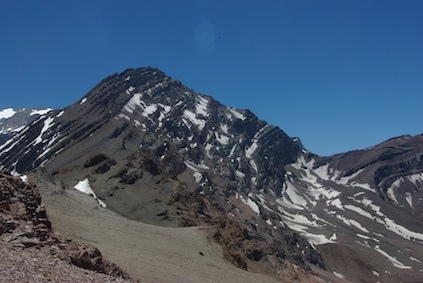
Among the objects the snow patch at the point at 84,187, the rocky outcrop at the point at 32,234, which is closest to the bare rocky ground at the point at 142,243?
the rocky outcrop at the point at 32,234

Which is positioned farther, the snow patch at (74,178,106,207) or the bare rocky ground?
the snow patch at (74,178,106,207)

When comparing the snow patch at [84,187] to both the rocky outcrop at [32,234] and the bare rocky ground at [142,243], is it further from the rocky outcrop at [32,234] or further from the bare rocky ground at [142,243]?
the rocky outcrop at [32,234]

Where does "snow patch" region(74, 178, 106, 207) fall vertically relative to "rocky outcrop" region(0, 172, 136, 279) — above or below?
above

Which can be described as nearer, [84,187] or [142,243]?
[142,243]

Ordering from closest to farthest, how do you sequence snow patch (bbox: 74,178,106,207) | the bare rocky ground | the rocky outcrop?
the rocky outcrop, the bare rocky ground, snow patch (bbox: 74,178,106,207)

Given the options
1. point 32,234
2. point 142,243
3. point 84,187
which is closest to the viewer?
point 32,234

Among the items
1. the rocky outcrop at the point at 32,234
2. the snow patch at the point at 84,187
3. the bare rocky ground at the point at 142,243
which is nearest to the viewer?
the rocky outcrop at the point at 32,234

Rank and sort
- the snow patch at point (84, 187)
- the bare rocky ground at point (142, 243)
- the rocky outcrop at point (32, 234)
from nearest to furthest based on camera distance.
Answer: the rocky outcrop at point (32, 234)
the bare rocky ground at point (142, 243)
the snow patch at point (84, 187)

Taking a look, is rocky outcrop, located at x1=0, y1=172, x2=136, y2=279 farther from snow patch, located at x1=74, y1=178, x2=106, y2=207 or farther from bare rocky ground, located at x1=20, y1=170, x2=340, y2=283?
snow patch, located at x1=74, y1=178, x2=106, y2=207

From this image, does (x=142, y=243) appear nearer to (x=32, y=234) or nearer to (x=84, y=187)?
(x=32, y=234)

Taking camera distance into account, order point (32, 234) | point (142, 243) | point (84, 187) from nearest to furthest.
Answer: point (32, 234) < point (142, 243) < point (84, 187)

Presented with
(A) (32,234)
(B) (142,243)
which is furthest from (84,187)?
(A) (32,234)

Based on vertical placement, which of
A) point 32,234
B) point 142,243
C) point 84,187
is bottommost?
point 32,234

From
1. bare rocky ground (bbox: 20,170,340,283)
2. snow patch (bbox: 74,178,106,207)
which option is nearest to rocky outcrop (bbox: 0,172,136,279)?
bare rocky ground (bbox: 20,170,340,283)
